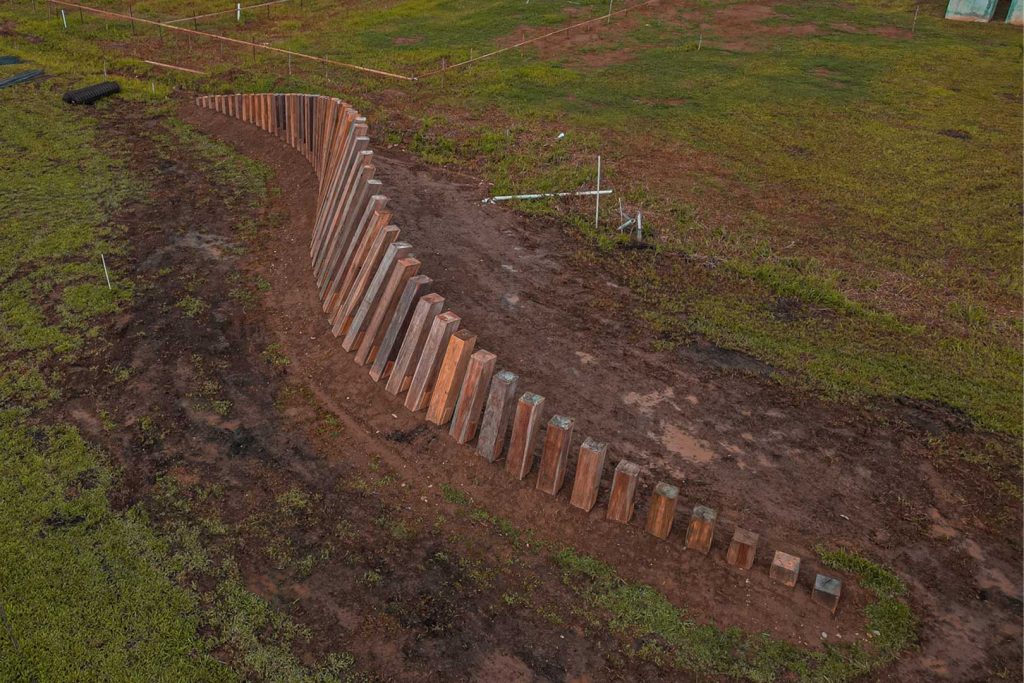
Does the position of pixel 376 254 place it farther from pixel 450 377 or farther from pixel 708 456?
pixel 708 456

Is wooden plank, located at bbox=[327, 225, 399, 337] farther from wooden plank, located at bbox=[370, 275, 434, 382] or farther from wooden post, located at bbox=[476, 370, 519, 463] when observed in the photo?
wooden post, located at bbox=[476, 370, 519, 463]

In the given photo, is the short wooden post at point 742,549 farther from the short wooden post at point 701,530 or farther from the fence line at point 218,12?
the fence line at point 218,12

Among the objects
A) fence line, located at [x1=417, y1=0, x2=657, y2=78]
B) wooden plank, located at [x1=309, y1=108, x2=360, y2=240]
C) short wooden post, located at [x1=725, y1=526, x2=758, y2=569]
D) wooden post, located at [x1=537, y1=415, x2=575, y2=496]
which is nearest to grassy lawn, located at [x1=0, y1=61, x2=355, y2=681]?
wooden post, located at [x1=537, y1=415, x2=575, y2=496]

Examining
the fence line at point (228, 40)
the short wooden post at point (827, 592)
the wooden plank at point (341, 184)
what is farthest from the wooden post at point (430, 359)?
the fence line at point (228, 40)

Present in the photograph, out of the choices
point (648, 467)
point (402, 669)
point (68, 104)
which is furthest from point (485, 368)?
point (68, 104)

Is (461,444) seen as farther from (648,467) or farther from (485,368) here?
(648,467)

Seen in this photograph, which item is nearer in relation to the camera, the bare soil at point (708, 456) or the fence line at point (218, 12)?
the bare soil at point (708, 456)

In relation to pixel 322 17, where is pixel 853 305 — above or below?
below
